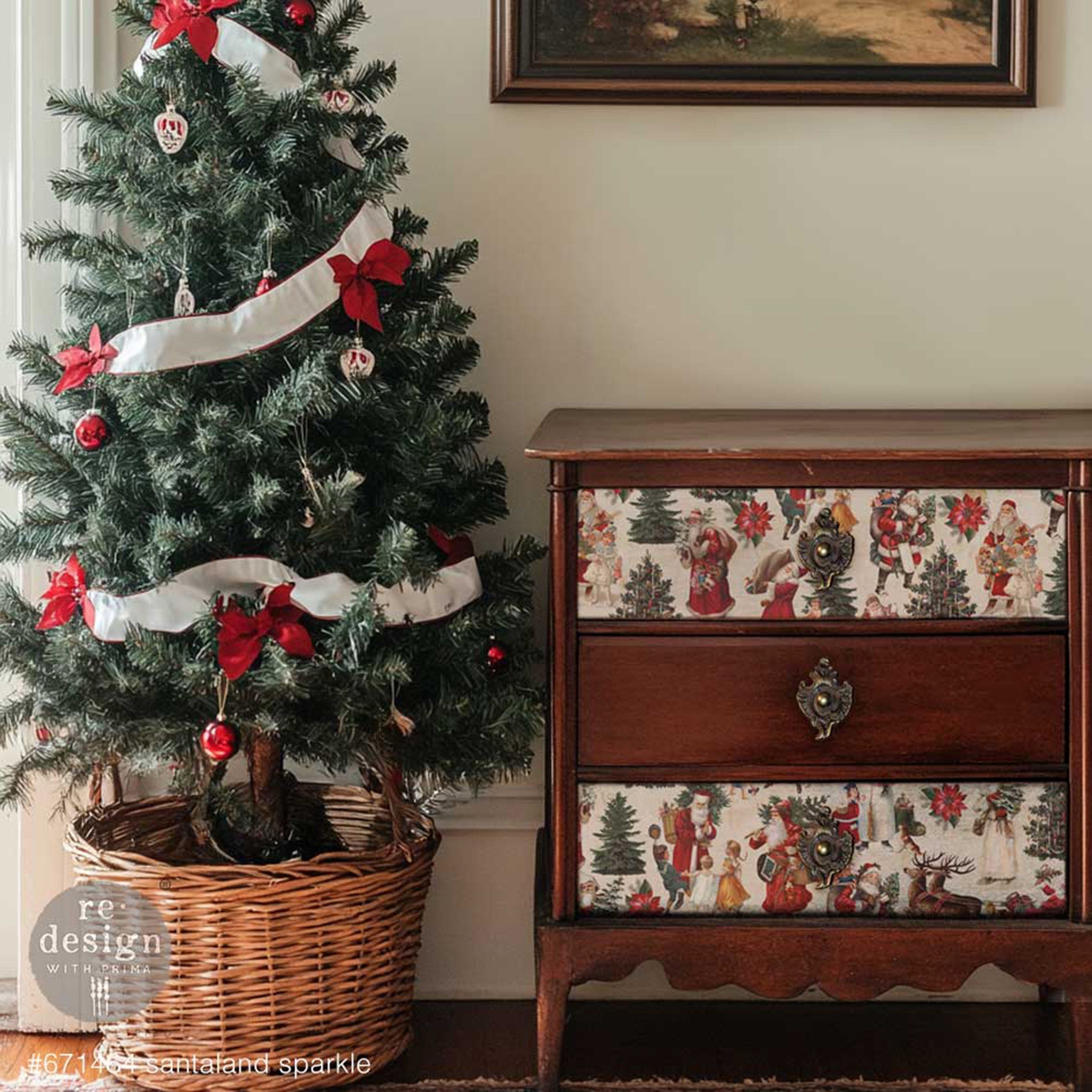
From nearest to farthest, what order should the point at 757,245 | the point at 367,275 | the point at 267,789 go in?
1. the point at 367,275
2. the point at 267,789
3. the point at 757,245

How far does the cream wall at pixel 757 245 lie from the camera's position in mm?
1941

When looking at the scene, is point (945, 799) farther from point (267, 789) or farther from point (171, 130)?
point (171, 130)

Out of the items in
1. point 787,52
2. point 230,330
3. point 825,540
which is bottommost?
point 825,540

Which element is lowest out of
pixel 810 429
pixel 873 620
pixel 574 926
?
pixel 574 926

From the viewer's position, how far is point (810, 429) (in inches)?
64.2

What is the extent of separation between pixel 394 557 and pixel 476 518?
0.85 feet

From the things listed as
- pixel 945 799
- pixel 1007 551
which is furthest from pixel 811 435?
pixel 945 799

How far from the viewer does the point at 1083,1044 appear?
1557 millimetres

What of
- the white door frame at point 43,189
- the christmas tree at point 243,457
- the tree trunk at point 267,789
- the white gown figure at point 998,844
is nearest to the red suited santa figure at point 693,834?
the christmas tree at point 243,457

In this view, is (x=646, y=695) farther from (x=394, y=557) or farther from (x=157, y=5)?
(x=157, y=5)

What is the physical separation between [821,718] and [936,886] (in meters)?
0.25

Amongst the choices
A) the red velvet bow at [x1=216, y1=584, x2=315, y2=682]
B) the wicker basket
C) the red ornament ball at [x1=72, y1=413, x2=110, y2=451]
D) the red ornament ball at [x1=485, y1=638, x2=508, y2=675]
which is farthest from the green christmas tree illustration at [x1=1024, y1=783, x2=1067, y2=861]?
the red ornament ball at [x1=72, y1=413, x2=110, y2=451]

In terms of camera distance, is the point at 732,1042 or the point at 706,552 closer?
the point at 706,552

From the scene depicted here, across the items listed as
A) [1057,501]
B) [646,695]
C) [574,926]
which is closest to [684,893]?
[574,926]
